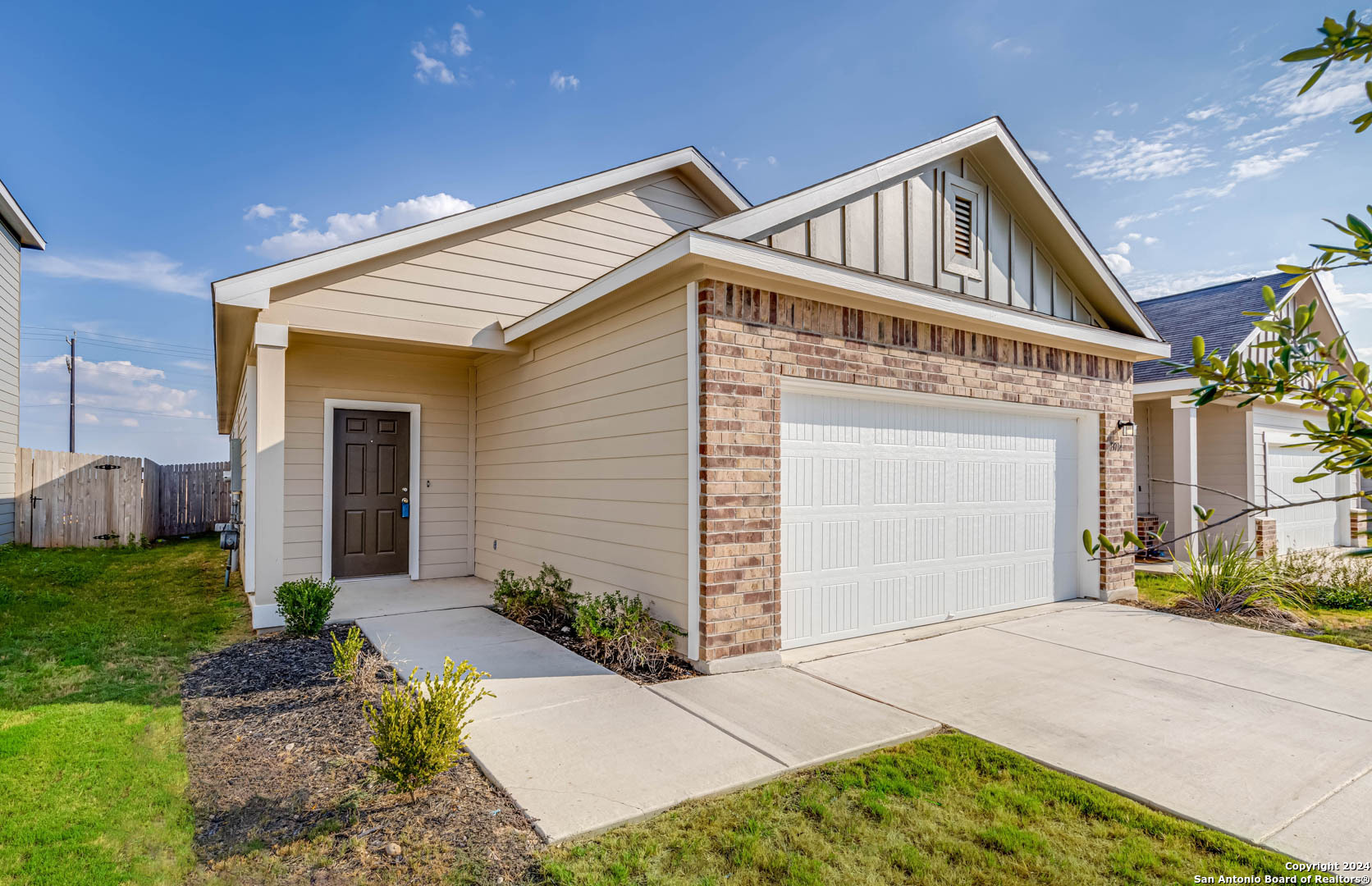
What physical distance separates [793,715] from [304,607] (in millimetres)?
4505

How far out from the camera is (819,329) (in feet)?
19.4

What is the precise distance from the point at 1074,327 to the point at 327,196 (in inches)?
416

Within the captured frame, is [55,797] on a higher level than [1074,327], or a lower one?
lower

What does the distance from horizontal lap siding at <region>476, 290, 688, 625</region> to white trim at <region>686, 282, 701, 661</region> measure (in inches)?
2.8

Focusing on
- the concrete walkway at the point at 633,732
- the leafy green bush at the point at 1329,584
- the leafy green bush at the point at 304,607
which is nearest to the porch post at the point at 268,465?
the leafy green bush at the point at 304,607

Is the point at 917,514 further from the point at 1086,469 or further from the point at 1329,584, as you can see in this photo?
the point at 1329,584

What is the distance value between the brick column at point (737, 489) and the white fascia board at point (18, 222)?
44.7ft

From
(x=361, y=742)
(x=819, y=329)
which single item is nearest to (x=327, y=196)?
(x=819, y=329)

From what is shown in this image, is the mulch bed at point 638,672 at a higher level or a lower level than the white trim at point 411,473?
lower

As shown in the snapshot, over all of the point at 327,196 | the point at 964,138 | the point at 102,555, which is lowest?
the point at 102,555

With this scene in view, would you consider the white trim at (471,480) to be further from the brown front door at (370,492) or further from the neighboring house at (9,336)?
the neighboring house at (9,336)

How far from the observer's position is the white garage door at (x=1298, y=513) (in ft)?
40.3

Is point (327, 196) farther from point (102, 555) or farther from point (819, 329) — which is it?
point (819, 329)

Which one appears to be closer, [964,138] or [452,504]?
[964,138]
